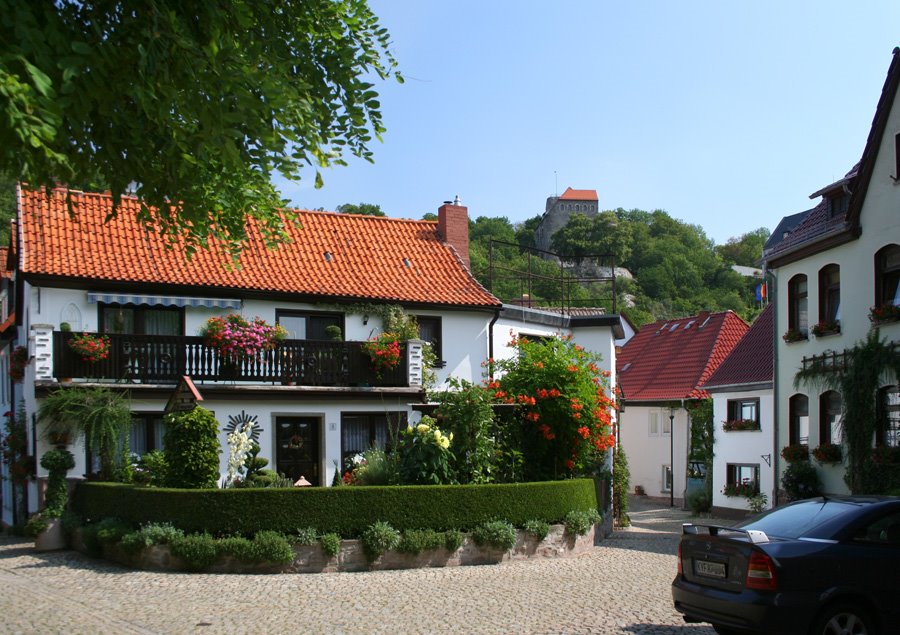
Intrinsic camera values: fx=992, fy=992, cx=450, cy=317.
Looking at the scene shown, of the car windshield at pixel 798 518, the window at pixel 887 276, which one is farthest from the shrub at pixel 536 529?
the window at pixel 887 276

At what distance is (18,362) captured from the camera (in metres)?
23.0

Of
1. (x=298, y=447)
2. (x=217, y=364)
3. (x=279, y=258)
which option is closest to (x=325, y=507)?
(x=217, y=364)

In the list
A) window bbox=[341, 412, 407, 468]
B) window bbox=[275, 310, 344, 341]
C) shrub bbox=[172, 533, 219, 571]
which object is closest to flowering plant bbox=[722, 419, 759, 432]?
window bbox=[341, 412, 407, 468]

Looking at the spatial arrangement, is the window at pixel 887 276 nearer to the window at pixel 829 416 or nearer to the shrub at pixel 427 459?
the window at pixel 829 416

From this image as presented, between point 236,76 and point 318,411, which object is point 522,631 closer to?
point 236,76

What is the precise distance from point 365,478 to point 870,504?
10056mm

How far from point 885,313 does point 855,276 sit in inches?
76.4

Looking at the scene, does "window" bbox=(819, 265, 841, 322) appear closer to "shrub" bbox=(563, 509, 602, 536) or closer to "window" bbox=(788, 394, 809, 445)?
"window" bbox=(788, 394, 809, 445)

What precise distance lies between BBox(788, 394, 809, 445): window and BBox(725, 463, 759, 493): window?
221 inches

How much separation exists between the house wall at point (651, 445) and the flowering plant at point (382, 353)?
1832 centimetres

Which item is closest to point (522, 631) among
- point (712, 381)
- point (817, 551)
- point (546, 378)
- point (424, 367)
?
point (817, 551)

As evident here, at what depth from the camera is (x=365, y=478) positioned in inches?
714

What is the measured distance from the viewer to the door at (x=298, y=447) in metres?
25.2

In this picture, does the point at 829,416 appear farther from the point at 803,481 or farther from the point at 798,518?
the point at 798,518
